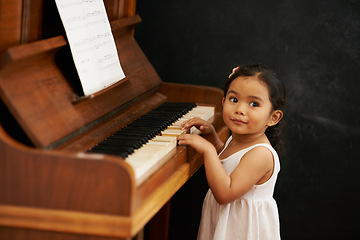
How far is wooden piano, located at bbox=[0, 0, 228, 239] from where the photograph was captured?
1368 mm

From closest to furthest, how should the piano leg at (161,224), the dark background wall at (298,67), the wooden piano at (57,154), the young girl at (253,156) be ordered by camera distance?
1. the wooden piano at (57,154)
2. the young girl at (253,156)
3. the piano leg at (161,224)
4. the dark background wall at (298,67)

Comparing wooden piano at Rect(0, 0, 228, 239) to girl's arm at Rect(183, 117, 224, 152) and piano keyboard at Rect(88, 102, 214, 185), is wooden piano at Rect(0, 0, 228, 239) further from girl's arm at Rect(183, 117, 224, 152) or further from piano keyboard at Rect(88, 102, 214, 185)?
girl's arm at Rect(183, 117, 224, 152)

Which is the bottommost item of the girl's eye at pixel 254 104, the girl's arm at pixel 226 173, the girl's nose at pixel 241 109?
the girl's arm at pixel 226 173

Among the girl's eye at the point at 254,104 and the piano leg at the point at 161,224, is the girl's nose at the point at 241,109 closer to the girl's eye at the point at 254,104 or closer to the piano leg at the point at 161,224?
the girl's eye at the point at 254,104

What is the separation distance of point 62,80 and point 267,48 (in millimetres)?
1610

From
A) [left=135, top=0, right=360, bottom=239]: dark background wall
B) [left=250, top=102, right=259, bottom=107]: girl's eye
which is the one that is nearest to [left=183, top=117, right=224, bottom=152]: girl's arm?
[left=250, top=102, right=259, bottom=107]: girl's eye

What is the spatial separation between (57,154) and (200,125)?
0.95 m

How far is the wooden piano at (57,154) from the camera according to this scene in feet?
4.49

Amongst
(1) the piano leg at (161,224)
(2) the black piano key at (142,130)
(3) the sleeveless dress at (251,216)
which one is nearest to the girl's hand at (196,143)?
(2) the black piano key at (142,130)

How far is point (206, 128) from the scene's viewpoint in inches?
88.4

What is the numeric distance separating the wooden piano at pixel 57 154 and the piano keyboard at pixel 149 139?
0.03m

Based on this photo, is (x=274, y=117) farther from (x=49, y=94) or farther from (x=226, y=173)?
(x=49, y=94)

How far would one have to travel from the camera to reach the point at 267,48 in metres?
3.08

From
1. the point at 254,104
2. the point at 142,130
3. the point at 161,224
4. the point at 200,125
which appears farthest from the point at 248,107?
the point at 161,224
